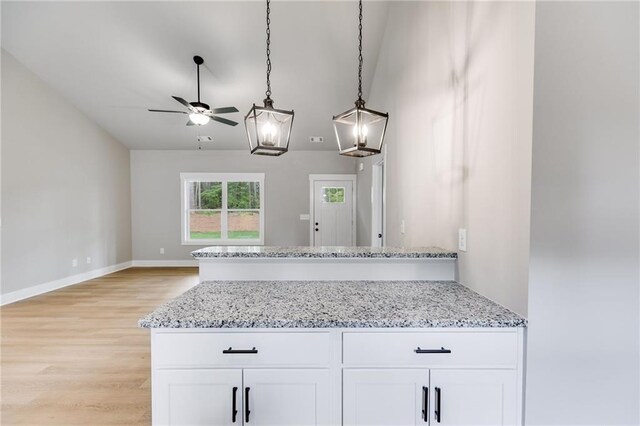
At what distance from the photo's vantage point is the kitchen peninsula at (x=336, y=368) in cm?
109

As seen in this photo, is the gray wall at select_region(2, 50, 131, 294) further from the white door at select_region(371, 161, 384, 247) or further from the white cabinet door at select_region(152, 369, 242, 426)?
the white door at select_region(371, 161, 384, 247)

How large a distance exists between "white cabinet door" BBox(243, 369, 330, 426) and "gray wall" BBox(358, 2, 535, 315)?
884 millimetres

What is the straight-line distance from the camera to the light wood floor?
1.79m

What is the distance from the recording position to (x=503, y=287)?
1.20 metres

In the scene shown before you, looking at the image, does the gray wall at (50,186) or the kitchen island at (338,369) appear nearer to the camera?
the kitchen island at (338,369)

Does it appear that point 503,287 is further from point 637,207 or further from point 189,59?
point 189,59

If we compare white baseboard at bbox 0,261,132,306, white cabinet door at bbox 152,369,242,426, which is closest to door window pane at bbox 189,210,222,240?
white baseboard at bbox 0,261,132,306

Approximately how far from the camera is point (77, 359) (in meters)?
2.39

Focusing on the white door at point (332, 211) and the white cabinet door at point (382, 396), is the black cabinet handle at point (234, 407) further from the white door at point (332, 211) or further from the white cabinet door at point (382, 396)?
the white door at point (332, 211)

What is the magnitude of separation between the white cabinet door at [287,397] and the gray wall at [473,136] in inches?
34.8

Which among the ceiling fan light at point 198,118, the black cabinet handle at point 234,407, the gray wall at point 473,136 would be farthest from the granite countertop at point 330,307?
the ceiling fan light at point 198,118

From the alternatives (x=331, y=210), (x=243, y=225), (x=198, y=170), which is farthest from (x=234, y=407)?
(x=198, y=170)

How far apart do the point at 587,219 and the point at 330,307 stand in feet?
3.51

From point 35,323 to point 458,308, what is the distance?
4.37 meters
